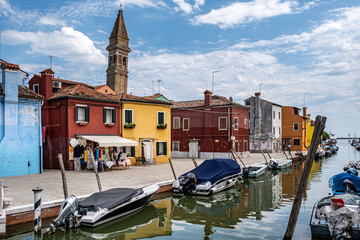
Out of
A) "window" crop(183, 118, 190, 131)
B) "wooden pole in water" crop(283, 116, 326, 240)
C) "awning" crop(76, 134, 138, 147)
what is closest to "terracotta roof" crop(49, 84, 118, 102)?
"awning" crop(76, 134, 138, 147)

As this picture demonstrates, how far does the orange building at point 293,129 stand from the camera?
1924 inches

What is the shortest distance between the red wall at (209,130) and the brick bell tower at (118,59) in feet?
76.0

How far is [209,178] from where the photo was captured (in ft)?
51.5

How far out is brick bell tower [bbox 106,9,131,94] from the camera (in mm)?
54438

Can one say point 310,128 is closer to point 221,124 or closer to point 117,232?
point 221,124

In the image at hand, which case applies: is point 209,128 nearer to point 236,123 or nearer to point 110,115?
point 236,123

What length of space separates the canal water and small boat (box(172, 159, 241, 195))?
15.6 inches

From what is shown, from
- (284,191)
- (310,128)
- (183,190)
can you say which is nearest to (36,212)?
(183,190)

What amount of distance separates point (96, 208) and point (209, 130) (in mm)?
24143

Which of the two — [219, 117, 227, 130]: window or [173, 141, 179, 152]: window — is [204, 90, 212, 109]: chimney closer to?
[219, 117, 227, 130]: window

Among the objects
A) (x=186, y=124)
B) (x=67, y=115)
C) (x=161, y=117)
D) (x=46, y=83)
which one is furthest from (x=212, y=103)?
(x=46, y=83)

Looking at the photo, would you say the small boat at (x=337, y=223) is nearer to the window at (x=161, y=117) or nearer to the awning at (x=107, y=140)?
the awning at (x=107, y=140)

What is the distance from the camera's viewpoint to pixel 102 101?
2211 centimetres

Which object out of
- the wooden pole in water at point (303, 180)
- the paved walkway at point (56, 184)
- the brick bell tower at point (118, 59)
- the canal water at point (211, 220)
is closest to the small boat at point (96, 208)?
the canal water at point (211, 220)
